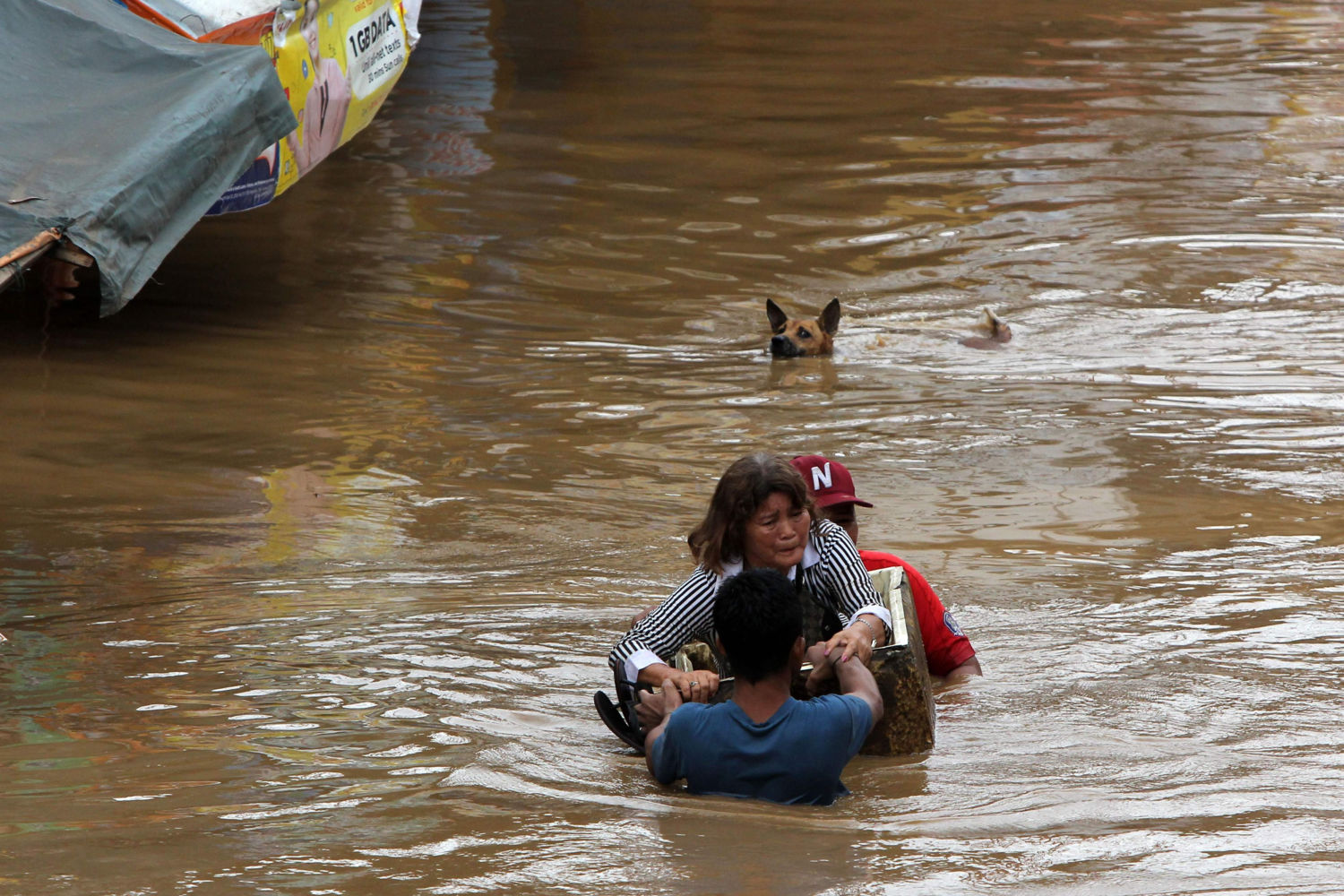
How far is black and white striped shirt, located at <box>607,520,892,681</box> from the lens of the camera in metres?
4.43

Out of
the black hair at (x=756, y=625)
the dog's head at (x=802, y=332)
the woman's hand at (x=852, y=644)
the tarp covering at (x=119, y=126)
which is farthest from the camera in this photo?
the dog's head at (x=802, y=332)

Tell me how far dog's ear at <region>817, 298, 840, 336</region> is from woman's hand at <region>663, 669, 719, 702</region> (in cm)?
646

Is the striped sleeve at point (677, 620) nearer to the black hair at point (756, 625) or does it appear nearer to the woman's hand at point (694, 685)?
the woman's hand at point (694, 685)

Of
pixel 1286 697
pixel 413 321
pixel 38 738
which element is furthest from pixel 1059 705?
pixel 413 321

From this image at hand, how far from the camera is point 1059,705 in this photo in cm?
492

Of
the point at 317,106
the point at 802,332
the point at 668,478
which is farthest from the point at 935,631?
the point at 317,106

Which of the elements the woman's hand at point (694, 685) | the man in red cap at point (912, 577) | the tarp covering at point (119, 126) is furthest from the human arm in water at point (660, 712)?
the tarp covering at point (119, 126)

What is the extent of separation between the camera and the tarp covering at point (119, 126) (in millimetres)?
8156

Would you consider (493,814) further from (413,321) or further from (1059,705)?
(413,321)

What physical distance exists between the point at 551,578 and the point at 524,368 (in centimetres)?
362

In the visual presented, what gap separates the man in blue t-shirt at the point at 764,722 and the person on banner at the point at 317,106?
22.4 feet

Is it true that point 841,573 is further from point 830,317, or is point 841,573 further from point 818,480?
point 830,317

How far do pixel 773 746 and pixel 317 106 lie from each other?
7.69 m

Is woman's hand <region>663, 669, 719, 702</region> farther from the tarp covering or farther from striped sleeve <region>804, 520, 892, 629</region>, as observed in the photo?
the tarp covering
